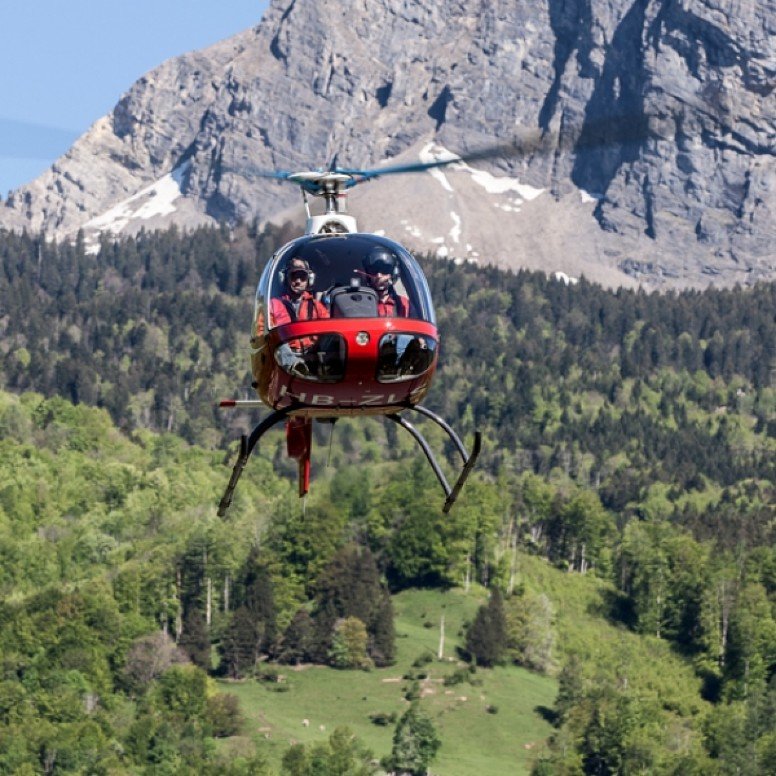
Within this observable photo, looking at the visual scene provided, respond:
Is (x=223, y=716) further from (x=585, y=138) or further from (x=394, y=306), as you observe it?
(x=585, y=138)

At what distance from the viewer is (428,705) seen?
16300 centimetres

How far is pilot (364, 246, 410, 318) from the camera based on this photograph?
38188 mm

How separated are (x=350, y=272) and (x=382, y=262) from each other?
62cm

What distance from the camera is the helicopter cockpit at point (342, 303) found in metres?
37.6

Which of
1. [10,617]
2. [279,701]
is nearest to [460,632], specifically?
[279,701]

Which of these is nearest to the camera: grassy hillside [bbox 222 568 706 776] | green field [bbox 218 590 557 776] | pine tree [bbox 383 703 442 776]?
pine tree [bbox 383 703 442 776]

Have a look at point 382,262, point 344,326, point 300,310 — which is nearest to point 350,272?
point 382,262

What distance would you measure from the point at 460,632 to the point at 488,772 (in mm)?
35516

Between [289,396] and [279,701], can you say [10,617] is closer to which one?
[279,701]

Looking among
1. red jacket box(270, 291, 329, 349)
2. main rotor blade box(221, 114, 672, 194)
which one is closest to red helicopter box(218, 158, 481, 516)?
red jacket box(270, 291, 329, 349)

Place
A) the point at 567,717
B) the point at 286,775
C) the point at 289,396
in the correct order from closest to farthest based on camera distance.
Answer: the point at 289,396, the point at 286,775, the point at 567,717

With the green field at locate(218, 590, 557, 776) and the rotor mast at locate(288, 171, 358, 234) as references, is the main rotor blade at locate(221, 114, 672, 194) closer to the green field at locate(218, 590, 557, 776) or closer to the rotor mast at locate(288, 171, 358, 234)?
the rotor mast at locate(288, 171, 358, 234)

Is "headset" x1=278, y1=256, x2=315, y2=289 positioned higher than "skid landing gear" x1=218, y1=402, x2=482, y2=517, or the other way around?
"headset" x1=278, y1=256, x2=315, y2=289

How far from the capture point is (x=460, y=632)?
598 feet
